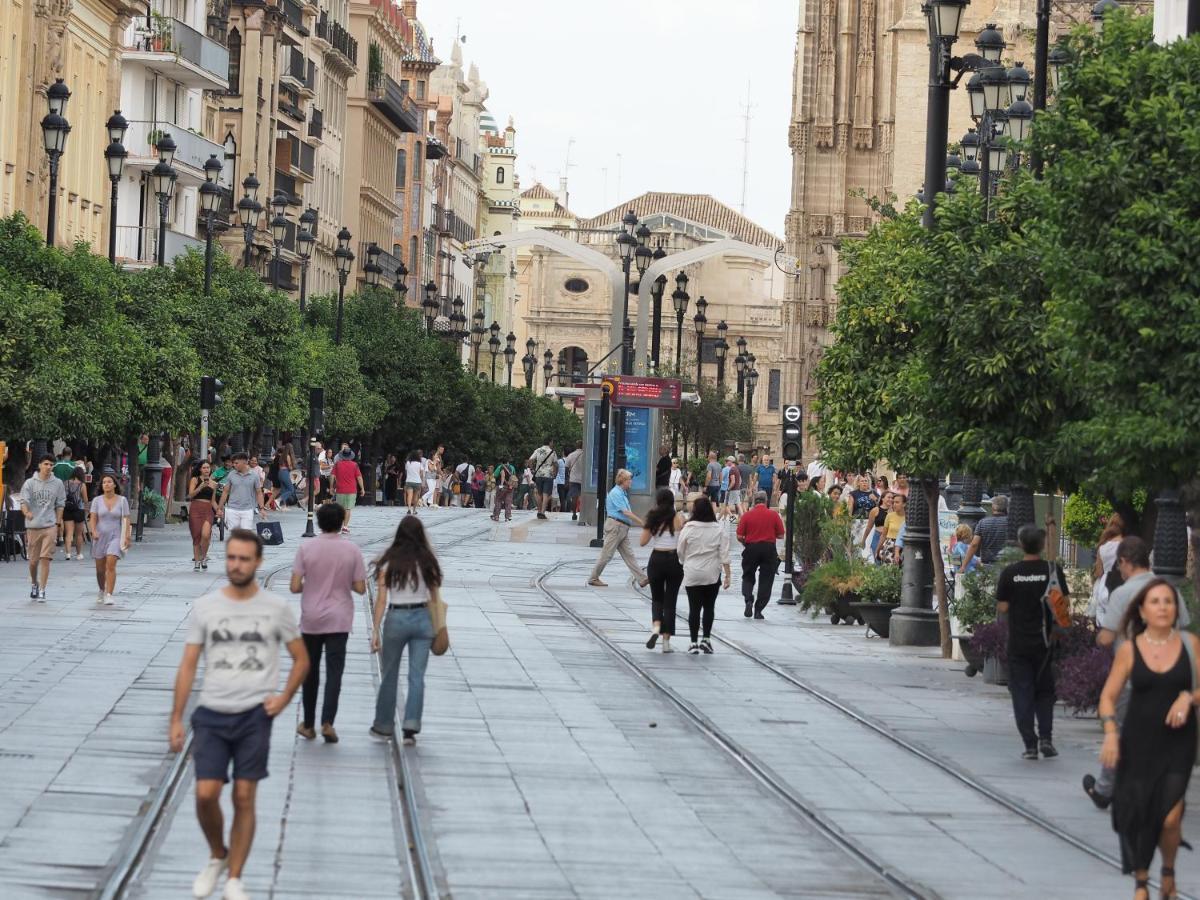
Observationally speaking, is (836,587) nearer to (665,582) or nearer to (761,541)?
(761,541)

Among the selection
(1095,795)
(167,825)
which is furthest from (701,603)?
(167,825)

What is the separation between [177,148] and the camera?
5875cm

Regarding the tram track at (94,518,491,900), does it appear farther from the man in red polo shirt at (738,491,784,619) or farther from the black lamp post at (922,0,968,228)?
the man in red polo shirt at (738,491,784,619)

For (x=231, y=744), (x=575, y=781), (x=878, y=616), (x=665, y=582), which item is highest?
(x=665, y=582)

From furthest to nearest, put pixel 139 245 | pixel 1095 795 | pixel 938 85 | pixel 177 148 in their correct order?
pixel 139 245
pixel 177 148
pixel 938 85
pixel 1095 795

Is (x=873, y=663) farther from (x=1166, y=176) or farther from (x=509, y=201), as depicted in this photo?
(x=509, y=201)

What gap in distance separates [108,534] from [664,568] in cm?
586

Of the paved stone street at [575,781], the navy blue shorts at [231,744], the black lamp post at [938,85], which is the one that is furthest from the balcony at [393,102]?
the navy blue shorts at [231,744]

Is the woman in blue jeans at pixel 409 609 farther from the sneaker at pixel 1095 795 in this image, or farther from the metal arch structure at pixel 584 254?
the metal arch structure at pixel 584 254

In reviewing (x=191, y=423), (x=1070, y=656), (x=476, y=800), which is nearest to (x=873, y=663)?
(x=1070, y=656)

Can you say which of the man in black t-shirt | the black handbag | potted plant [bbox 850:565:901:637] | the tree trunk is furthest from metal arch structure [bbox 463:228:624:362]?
the man in black t-shirt

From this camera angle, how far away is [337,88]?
98562mm

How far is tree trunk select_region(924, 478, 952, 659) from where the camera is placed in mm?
24641

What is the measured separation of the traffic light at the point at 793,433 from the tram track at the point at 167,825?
18.0 m
